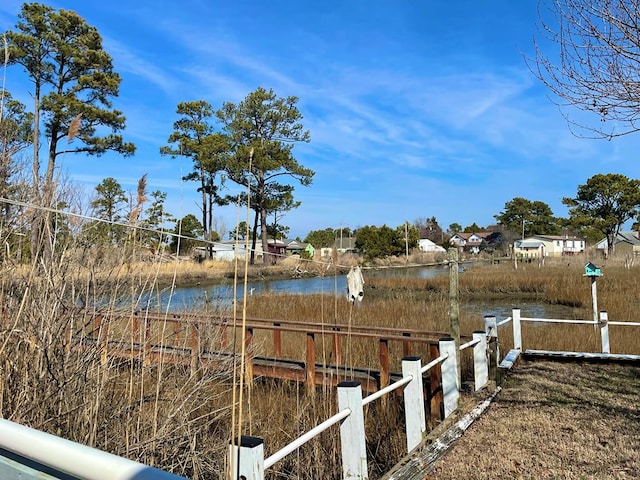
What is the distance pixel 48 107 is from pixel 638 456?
16.4 meters

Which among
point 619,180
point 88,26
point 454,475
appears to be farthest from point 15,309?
point 619,180

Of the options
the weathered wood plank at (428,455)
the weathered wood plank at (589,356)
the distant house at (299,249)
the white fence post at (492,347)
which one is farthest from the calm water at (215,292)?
the weathered wood plank at (589,356)

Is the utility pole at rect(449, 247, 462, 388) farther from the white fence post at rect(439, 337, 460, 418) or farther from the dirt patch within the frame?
the dirt patch

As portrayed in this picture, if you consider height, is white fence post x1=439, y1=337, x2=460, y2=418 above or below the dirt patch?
above

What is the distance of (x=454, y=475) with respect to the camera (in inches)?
111

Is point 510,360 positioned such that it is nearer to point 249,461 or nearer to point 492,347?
point 492,347

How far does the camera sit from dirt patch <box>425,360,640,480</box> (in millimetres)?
2877

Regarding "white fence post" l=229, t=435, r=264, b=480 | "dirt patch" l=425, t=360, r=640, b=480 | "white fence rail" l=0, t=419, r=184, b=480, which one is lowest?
"dirt patch" l=425, t=360, r=640, b=480

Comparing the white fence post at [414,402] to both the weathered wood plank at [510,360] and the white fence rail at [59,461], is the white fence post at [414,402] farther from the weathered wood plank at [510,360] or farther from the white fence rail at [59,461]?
the white fence rail at [59,461]

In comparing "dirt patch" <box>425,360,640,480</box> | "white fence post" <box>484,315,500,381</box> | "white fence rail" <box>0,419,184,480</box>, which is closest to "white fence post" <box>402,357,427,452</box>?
"dirt patch" <box>425,360,640,480</box>

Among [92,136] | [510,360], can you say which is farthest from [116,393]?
[92,136]

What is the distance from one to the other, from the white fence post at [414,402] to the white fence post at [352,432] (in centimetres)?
80

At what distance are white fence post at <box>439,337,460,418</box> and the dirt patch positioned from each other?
0.26m

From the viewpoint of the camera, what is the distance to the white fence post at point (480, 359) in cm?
449
